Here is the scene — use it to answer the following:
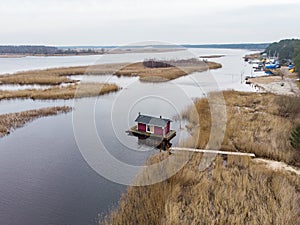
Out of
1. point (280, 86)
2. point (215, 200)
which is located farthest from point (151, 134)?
point (280, 86)

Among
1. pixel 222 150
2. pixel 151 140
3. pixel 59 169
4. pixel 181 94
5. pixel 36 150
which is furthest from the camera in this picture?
pixel 181 94

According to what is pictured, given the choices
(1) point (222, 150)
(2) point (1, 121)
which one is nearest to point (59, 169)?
(1) point (222, 150)

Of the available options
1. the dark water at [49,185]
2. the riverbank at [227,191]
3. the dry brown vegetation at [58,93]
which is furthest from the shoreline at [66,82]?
the riverbank at [227,191]

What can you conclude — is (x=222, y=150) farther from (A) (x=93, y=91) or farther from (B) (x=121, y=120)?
(A) (x=93, y=91)

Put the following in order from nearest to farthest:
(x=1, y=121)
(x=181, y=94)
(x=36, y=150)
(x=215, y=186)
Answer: (x=215, y=186) → (x=36, y=150) → (x=1, y=121) → (x=181, y=94)

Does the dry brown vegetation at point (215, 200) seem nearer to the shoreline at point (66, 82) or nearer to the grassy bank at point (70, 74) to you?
the shoreline at point (66, 82)

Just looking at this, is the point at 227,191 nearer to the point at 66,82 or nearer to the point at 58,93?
the point at 58,93

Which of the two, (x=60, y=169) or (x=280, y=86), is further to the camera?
(x=280, y=86)
